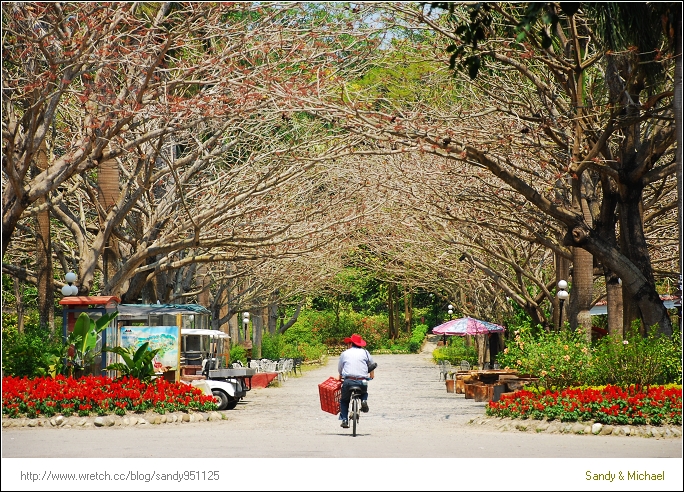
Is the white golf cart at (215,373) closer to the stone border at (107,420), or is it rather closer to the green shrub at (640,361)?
the stone border at (107,420)

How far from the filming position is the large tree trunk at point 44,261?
66.2 ft

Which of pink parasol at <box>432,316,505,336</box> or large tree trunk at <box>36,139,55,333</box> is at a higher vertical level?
large tree trunk at <box>36,139,55,333</box>

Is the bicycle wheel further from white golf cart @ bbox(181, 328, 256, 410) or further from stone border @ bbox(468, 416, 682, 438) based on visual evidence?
white golf cart @ bbox(181, 328, 256, 410)

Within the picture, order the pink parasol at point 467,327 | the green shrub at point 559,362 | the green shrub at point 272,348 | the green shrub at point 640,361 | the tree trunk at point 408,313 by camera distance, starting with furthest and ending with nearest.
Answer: the tree trunk at point 408,313, the green shrub at point 272,348, the pink parasol at point 467,327, the green shrub at point 559,362, the green shrub at point 640,361

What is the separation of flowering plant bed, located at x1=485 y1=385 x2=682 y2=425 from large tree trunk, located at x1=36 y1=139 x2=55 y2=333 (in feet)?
33.3

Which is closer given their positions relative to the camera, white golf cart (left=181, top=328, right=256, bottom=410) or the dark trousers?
the dark trousers

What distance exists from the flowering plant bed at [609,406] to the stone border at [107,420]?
6.25 meters

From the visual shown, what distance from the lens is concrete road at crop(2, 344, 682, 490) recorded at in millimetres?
12000

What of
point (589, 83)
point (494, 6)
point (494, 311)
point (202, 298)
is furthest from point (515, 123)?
point (202, 298)

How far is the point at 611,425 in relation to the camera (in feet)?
49.6

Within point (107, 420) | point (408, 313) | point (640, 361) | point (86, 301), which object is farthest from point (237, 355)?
point (408, 313)

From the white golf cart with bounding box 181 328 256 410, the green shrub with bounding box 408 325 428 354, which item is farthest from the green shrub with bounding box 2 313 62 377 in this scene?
the green shrub with bounding box 408 325 428 354

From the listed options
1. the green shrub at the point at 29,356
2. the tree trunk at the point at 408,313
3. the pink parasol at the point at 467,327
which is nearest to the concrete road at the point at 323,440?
the green shrub at the point at 29,356

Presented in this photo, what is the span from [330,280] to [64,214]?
22.3 meters
